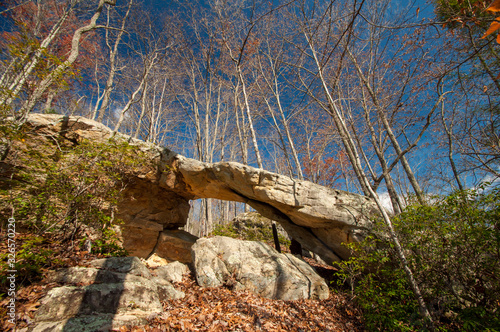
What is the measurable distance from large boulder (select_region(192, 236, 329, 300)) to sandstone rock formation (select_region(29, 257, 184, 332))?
1171mm

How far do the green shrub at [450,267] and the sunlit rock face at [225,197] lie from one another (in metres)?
1.51

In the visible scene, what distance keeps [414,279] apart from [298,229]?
3349mm

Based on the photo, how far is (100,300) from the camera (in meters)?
3.14

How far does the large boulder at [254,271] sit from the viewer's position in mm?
4840

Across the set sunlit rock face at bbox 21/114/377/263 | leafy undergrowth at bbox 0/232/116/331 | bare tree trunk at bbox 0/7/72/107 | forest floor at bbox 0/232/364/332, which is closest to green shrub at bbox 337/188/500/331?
forest floor at bbox 0/232/364/332

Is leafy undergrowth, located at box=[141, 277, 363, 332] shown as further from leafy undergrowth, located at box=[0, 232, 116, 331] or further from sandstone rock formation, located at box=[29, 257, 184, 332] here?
leafy undergrowth, located at box=[0, 232, 116, 331]

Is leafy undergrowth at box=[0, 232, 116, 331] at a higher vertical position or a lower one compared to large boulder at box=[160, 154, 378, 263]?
lower

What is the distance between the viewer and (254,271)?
5117mm

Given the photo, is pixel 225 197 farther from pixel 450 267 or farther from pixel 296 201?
pixel 450 267

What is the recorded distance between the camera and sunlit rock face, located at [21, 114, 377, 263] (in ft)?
19.2

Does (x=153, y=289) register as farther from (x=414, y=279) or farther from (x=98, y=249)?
(x=414, y=279)

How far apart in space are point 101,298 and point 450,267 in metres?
6.30

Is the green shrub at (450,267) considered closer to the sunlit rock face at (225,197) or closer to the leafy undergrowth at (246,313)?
the leafy undergrowth at (246,313)

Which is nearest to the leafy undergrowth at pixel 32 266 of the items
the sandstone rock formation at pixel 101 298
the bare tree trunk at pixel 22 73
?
the sandstone rock formation at pixel 101 298
